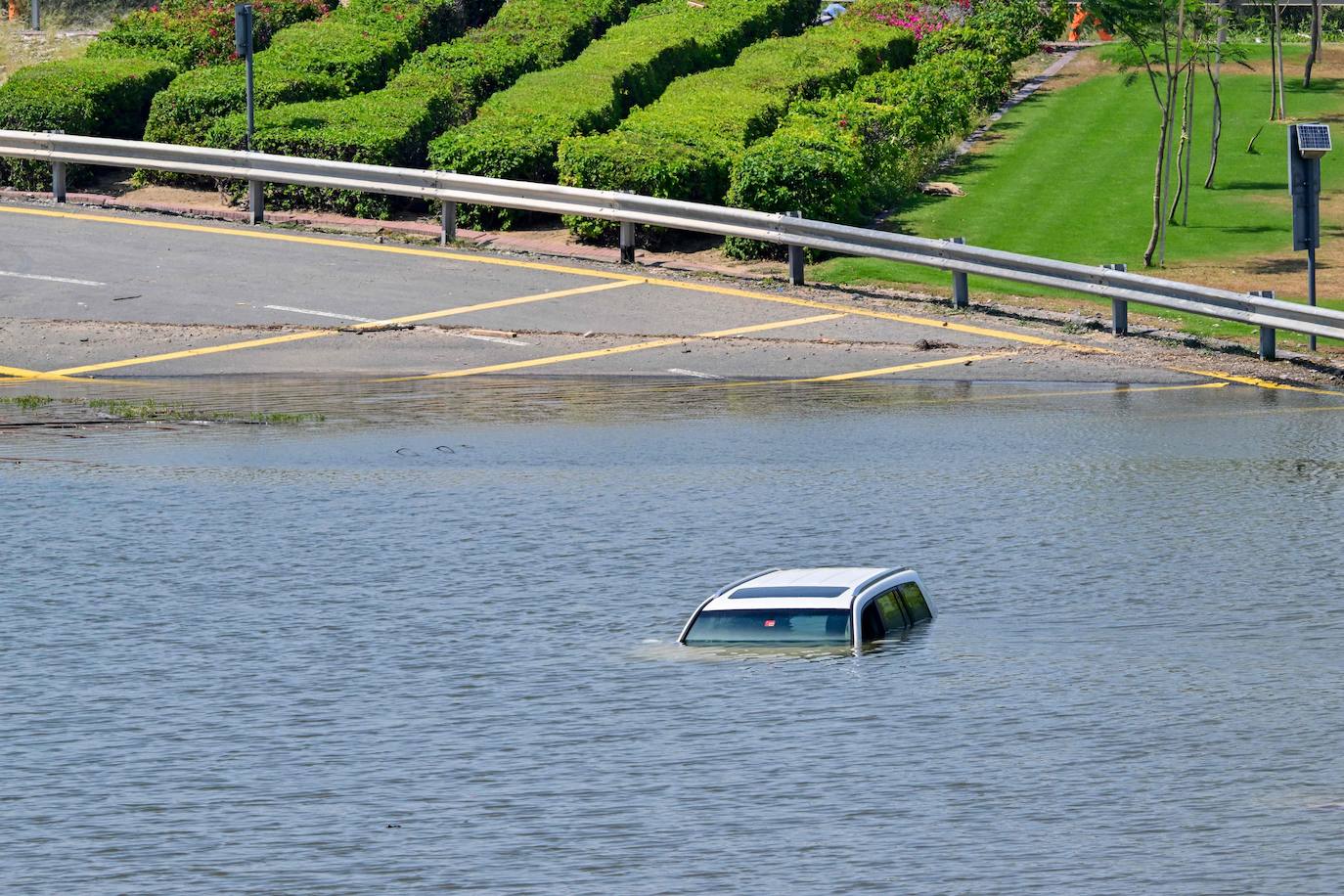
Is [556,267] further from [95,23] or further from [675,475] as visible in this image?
[95,23]

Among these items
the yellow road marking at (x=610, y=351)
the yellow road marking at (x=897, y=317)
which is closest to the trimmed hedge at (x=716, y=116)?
the yellow road marking at (x=897, y=317)

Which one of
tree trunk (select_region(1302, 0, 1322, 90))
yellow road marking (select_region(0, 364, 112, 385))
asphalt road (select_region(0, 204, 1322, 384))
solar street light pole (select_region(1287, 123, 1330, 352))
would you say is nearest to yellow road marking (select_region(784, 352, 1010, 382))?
asphalt road (select_region(0, 204, 1322, 384))

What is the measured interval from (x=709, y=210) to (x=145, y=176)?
32.1 feet

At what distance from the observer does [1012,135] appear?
3791 cm

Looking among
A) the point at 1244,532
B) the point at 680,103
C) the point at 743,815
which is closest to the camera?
the point at 743,815

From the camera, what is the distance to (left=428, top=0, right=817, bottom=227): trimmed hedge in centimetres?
2831

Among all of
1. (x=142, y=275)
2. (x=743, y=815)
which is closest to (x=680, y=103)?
(x=142, y=275)

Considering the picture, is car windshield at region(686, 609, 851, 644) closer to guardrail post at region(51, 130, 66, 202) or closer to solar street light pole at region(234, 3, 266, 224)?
solar street light pole at region(234, 3, 266, 224)

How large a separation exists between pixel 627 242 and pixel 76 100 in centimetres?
1067

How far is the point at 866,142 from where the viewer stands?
31641mm

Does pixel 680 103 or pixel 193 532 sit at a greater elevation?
pixel 680 103

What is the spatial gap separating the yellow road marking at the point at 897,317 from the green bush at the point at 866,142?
196cm

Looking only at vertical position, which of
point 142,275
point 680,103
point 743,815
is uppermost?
point 680,103

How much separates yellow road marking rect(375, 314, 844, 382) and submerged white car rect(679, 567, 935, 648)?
8.69 meters
